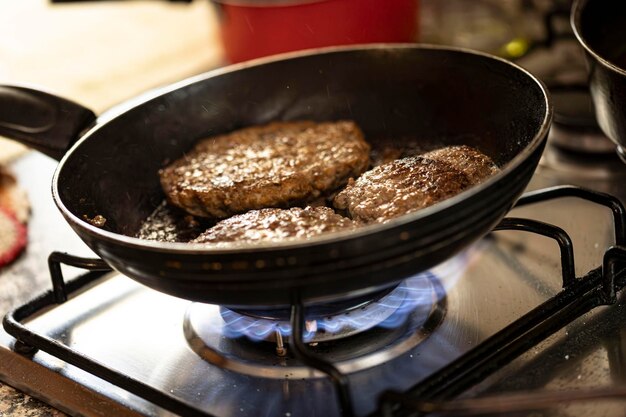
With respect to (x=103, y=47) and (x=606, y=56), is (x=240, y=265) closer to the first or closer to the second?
(x=606, y=56)

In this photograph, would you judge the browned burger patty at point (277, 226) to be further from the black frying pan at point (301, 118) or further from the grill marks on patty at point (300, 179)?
the black frying pan at point (301, 118)

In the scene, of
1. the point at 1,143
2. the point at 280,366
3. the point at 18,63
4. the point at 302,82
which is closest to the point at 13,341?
the point at 280,366

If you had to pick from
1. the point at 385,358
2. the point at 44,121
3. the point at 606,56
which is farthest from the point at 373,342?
the point at 606,56

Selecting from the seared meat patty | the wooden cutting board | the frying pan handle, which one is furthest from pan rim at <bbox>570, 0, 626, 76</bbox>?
the wooden cutting board

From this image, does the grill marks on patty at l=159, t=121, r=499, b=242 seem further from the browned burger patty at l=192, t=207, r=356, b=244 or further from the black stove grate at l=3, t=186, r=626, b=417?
the black stove grate at l=3, t=186, r=626, b=417

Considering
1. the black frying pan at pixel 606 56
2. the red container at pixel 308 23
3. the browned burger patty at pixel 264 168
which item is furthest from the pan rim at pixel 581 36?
the red container at pixel 308 23

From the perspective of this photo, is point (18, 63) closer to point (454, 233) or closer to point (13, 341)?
point (13, 341)

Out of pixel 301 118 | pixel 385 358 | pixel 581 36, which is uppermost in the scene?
pixel 581 36
